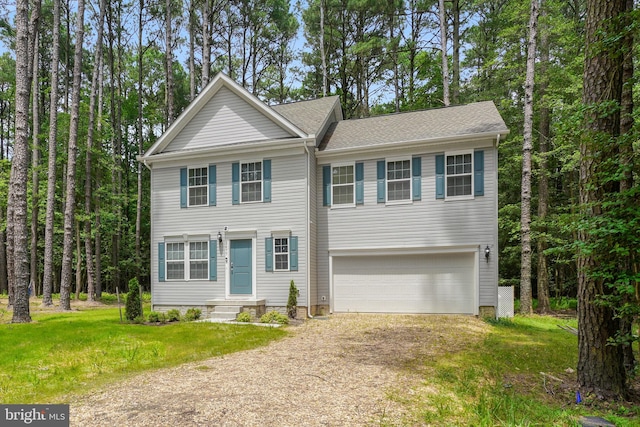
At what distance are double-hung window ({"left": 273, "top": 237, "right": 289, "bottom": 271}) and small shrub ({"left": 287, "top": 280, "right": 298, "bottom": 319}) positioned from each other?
0.73 metres

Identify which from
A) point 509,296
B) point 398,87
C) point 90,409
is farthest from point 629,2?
point 398,87

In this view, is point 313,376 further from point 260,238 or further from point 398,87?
point 398,87

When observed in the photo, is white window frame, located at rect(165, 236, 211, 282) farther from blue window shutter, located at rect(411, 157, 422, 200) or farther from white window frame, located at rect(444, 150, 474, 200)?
white window frame, located at rect(444, 150, 474, 200)

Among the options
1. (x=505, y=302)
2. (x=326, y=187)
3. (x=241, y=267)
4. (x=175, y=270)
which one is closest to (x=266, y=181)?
(x=326, y=187)

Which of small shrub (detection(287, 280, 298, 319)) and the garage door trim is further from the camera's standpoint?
small shrub (detection(287, 280, 298, 319))

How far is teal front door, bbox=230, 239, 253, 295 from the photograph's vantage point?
41.4 ft

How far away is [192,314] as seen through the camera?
1214 centimetres

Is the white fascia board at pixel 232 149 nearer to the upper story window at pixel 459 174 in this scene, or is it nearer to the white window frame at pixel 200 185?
the white window frame at pixel 200 185

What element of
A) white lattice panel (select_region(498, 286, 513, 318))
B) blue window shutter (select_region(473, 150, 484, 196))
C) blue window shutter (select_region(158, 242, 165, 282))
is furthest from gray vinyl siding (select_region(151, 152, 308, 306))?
white lattice panel (select_region(498, 286, 513, 318))

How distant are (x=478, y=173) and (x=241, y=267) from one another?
25.5ft

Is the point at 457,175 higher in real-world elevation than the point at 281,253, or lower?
higher

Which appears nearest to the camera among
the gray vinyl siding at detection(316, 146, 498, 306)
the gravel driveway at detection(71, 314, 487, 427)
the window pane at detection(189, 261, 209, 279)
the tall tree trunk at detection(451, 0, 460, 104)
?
the gravel driveway at detection(71, 314, 487, 427)

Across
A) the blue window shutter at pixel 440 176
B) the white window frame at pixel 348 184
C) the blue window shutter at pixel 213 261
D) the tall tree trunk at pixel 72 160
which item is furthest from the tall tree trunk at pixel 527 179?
the tall tree trunk at pixel 72 160

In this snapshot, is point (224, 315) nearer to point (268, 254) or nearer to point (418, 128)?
point (268, 254)
